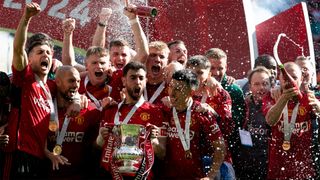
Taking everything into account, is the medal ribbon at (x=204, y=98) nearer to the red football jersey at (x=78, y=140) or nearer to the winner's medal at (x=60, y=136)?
the red football jersey at (x=78, y=140)

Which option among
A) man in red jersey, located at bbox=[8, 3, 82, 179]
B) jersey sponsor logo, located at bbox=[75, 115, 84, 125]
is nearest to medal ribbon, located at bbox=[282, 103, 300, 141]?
jersey sponsor logo, located at bbox=[75, 115, 84, 125]

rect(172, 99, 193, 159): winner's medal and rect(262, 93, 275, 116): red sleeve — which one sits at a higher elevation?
rect(262, 93, 275, 116): red sleeve

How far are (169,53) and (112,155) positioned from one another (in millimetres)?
1882

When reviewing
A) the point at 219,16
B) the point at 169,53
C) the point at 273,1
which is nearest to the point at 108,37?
the point at 219,16

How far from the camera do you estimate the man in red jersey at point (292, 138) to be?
5.83 metres

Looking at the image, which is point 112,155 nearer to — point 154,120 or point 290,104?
point 154,120

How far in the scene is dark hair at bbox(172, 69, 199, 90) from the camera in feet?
18.0

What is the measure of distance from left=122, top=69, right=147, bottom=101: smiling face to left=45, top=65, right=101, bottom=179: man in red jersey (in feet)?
1.11

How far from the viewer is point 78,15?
948 cm

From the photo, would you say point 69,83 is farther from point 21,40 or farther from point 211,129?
point 211,129

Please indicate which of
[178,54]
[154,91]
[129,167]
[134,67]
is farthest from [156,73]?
[129,167]

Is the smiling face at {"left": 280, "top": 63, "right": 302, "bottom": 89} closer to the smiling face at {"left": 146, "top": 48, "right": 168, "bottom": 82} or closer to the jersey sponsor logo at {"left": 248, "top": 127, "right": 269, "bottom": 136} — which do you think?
the jersey sponsor logo at {"left": 248, "top": 127, "right": 269, "bottom": 136}

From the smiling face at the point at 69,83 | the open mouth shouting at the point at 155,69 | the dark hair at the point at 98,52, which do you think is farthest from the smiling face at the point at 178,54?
the smiling face at the point at 69,83

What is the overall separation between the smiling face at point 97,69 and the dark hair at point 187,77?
724 mm
